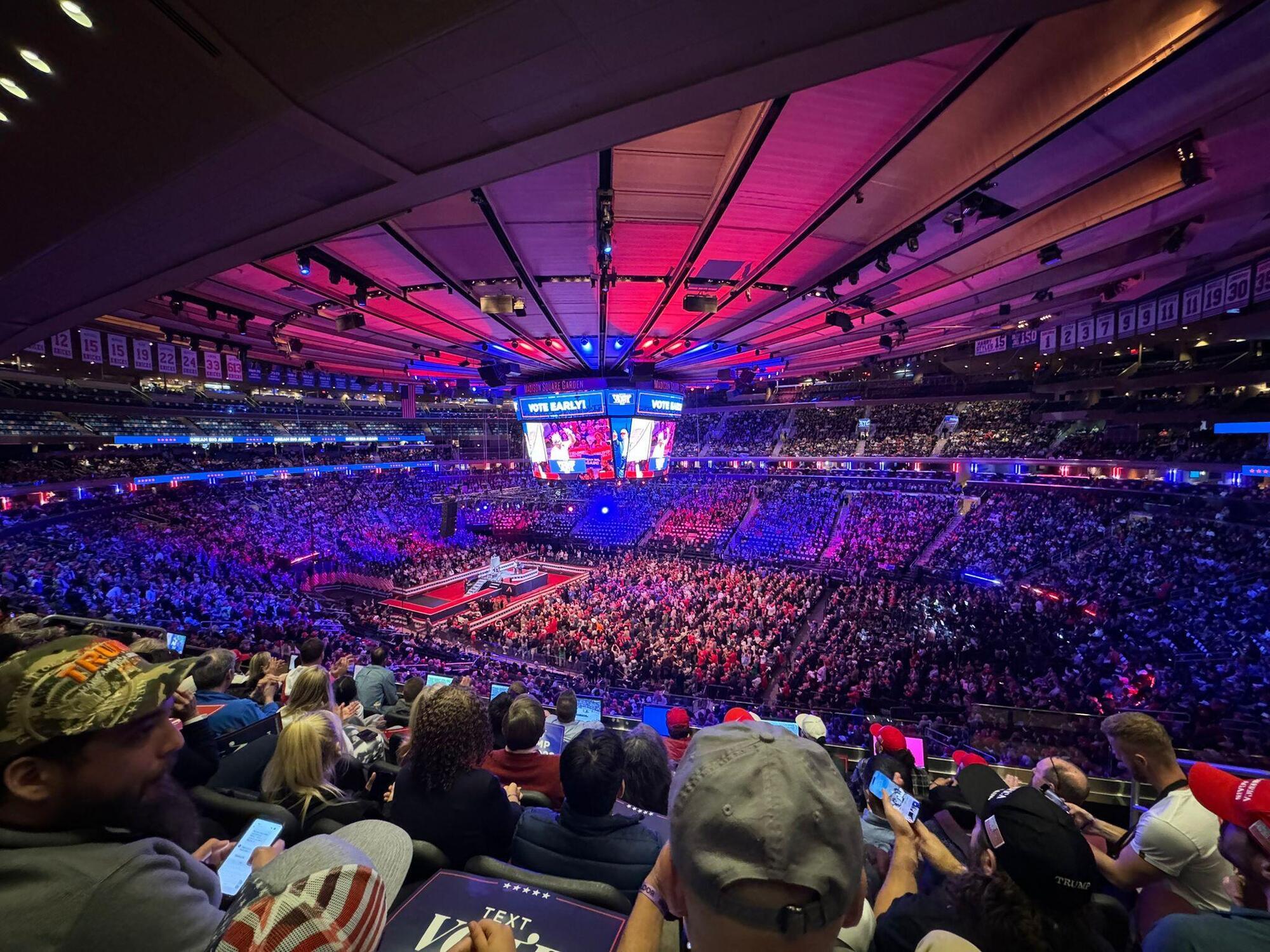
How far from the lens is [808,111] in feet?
10.7

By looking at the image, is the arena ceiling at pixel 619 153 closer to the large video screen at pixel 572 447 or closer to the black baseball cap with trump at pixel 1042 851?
the black baseball cap with trump at pixel 1042 851

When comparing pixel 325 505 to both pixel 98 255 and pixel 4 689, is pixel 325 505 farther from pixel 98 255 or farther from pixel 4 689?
pixel 4 689

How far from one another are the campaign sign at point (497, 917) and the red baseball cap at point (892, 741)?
2424mm

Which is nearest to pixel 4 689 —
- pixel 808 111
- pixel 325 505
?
pixel 808 111

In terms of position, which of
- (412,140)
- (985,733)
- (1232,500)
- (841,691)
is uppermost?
(412,140)

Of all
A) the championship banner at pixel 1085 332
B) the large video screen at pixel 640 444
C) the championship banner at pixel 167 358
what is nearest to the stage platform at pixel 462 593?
the large video screen at pixel 640 444

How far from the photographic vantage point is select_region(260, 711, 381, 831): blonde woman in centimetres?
237

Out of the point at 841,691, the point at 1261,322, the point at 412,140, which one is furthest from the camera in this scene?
the point at 841,691

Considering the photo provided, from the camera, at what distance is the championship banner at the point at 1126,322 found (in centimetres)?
825

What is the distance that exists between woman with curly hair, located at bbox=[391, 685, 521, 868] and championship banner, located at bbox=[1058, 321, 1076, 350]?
11754 millimetres

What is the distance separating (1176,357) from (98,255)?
72.8ft

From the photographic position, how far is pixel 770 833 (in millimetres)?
937

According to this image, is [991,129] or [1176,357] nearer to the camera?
[991,129]

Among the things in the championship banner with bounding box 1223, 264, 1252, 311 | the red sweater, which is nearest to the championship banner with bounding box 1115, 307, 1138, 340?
the championship banner with bounding box 1223, 264, 1252, 311
